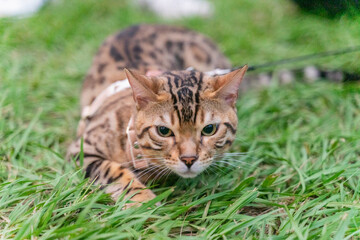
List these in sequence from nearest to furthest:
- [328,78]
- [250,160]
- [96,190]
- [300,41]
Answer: [96,190]
[250,160]
[328,78]
[300,41]

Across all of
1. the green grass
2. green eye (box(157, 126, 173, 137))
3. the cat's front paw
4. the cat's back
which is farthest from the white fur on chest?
the cat's front paw

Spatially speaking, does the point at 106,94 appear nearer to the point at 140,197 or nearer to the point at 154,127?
the point at 154,127

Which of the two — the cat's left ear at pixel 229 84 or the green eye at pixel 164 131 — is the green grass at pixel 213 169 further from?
the cat's left ear at pixel 229 84

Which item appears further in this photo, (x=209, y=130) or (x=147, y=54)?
(x=147, y=54)

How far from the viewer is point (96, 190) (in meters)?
2.08

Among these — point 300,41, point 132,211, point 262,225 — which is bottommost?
point 262,225

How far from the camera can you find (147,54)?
3066mm

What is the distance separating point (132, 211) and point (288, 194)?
0.90 meters

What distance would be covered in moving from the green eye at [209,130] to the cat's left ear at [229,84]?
18 cm

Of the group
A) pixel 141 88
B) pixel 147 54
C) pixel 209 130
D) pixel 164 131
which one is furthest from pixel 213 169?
pixel 147 54

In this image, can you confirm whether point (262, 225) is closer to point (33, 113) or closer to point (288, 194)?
point (288, 194)

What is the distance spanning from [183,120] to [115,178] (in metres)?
0.57

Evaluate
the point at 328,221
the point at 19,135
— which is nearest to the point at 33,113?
the point at 19,135

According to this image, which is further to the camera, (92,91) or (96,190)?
(92,91)
